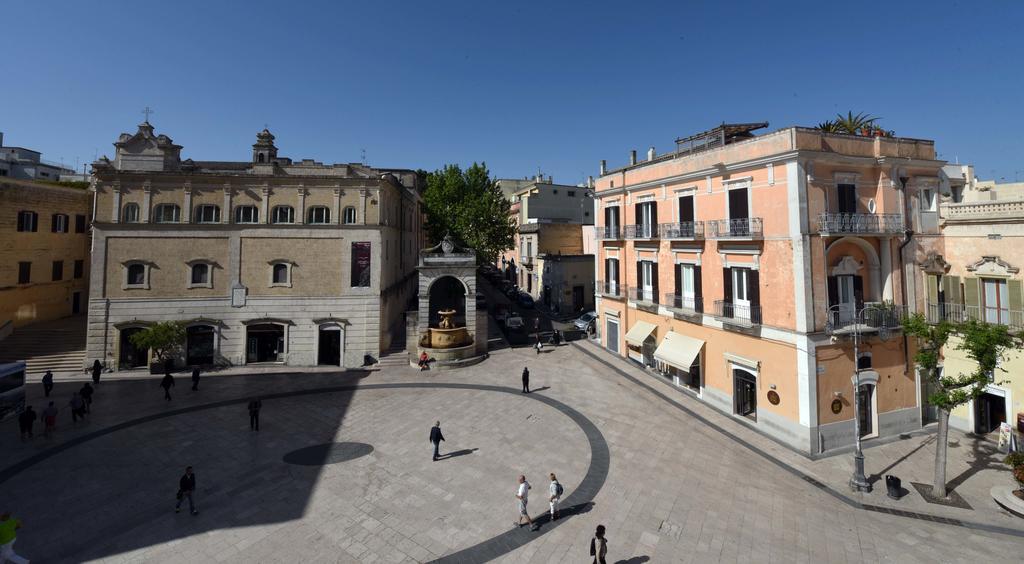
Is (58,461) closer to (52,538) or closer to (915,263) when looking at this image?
(52,538)

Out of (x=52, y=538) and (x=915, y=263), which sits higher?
(x=915, y=263)

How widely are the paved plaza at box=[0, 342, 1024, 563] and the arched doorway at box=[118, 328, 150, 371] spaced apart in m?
5.41

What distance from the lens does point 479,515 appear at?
42.7 ft

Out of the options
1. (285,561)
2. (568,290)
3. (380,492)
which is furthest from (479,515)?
(568,290)

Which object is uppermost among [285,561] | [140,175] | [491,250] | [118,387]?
[140,175]

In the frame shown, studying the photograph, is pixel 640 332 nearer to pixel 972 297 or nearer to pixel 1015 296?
pixel 972 297

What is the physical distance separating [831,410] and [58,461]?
30.7m

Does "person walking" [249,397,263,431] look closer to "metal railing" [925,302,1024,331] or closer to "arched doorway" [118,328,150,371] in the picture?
"arched doorway" [118,328,150,371]

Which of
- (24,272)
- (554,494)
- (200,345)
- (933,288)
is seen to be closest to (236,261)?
(200,345)

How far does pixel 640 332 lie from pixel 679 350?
3.76m

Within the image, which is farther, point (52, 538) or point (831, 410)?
point (831, 410)

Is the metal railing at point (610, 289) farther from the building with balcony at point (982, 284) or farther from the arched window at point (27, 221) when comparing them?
the arched window at point (27, 221)

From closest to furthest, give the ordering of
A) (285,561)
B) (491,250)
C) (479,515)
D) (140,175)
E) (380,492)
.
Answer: (285,561) < (479,515) < (380,492) < (140,175) < (491,250)

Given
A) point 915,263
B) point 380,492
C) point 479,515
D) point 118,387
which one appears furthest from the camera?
point 118,387
